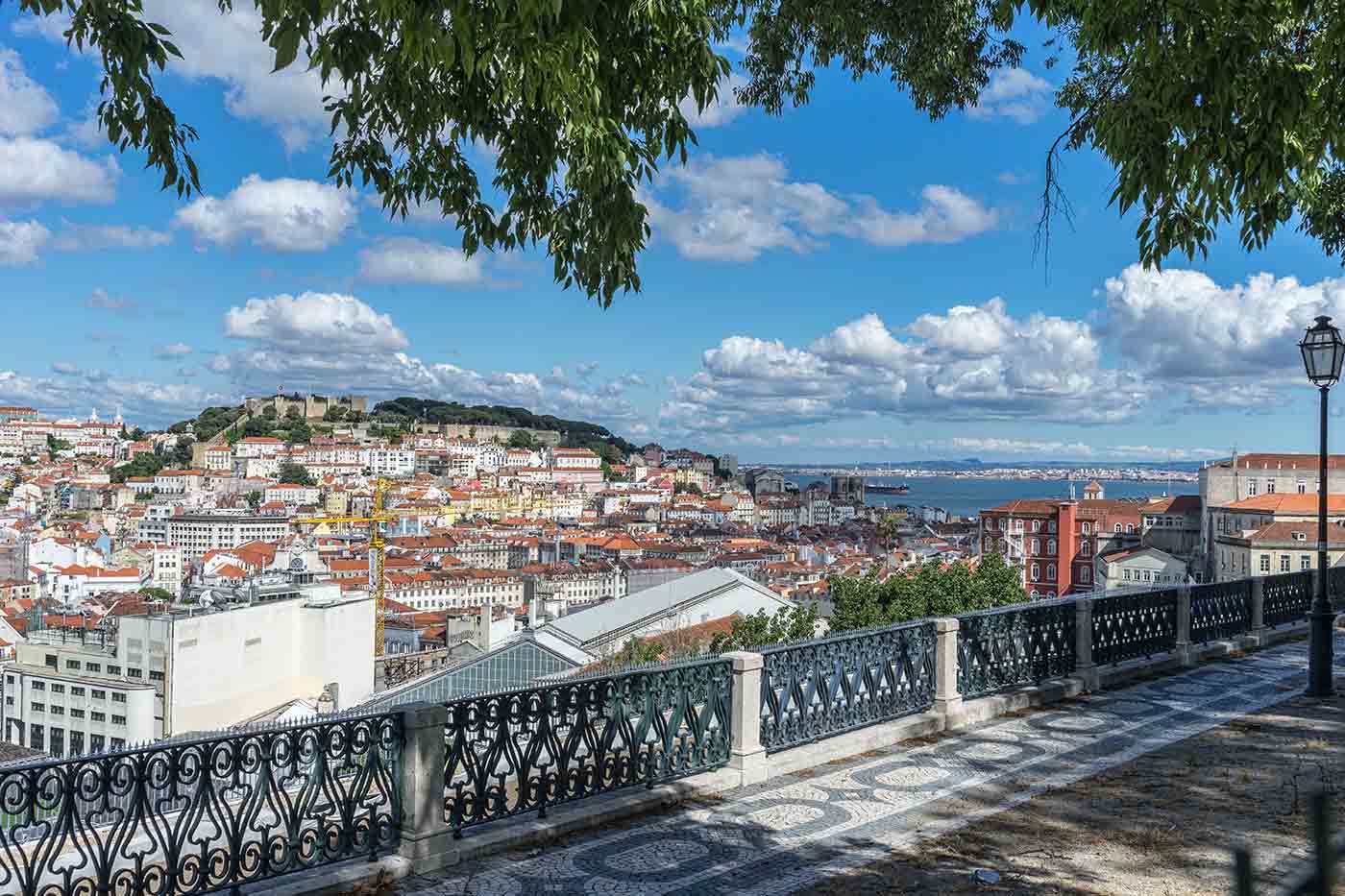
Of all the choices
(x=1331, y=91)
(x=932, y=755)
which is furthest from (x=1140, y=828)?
(x=1331, y=91)

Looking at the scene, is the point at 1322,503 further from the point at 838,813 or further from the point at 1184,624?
the point at 838,813

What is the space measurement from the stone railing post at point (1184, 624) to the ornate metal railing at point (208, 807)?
8288 mm

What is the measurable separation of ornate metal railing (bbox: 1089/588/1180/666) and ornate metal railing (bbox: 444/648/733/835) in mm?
4579

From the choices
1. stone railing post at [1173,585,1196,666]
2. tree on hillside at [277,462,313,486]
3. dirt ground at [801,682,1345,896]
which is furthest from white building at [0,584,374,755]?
tree on hillside at [277,462,313,486]

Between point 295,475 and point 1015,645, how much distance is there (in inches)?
6303

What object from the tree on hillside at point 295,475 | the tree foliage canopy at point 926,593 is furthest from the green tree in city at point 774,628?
the tree on hillside at point 295,475

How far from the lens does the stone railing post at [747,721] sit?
19.8ft

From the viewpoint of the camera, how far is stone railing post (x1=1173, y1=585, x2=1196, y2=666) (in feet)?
32.7

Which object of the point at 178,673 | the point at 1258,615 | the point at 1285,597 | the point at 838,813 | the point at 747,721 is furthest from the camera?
the point at 178,673

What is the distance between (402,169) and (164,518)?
138111 mm

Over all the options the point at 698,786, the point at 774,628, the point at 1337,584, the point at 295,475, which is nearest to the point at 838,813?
the point at 698,786

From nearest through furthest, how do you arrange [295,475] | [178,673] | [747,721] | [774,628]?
[747,721], [774,628], [178,673], [295,475]

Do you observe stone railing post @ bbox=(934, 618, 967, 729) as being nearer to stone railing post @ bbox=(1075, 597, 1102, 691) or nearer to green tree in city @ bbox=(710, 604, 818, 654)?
stone railing post @ bbox=(1075, 597, 1102, 691)

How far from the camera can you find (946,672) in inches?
293
